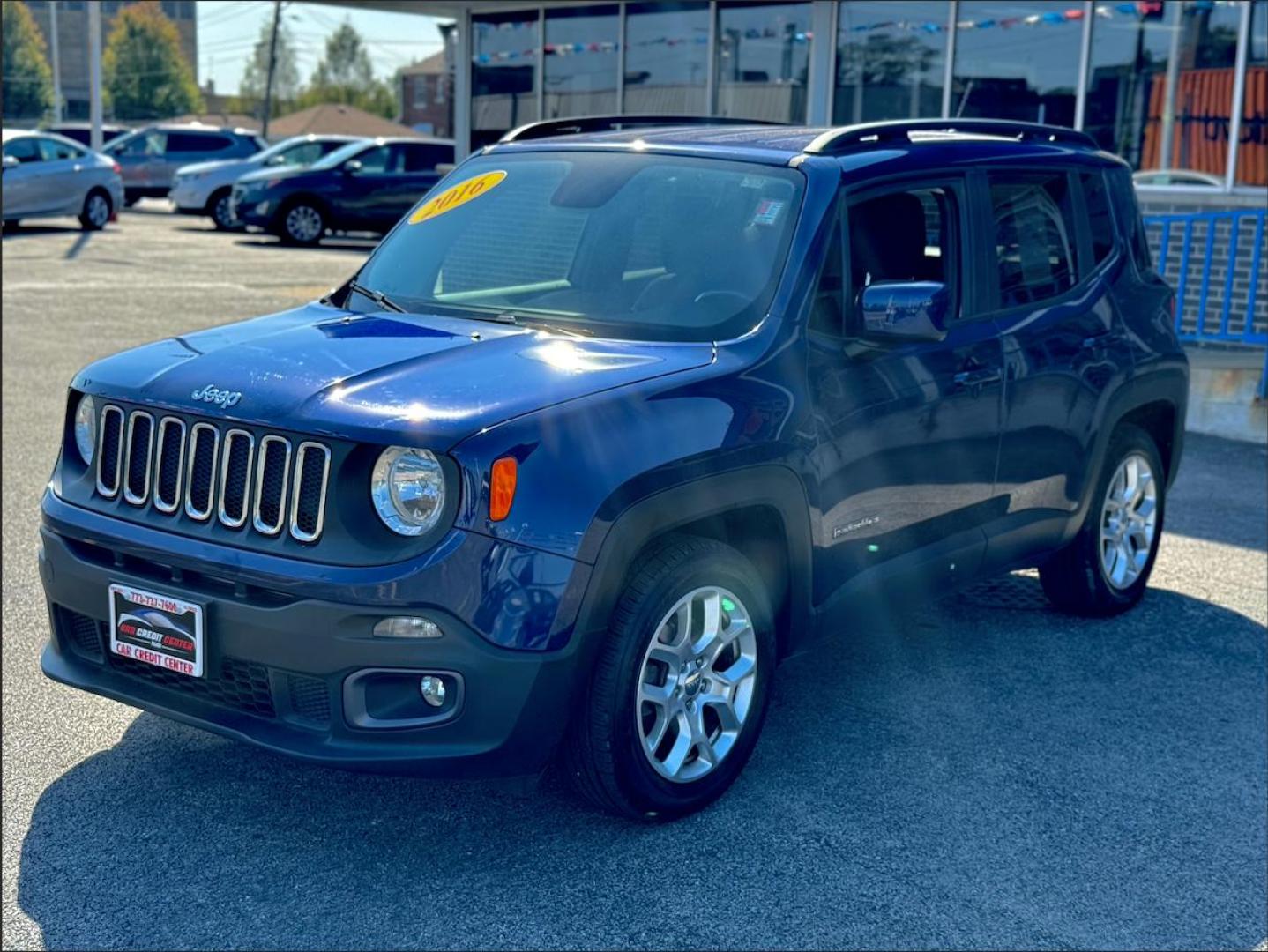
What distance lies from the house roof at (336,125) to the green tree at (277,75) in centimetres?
3993

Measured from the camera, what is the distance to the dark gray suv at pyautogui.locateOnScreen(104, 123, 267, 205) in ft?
108

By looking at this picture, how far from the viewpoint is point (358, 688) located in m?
3.63

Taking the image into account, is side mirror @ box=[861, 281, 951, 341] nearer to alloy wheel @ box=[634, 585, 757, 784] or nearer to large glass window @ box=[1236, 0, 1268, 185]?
alloy wheel @ box=[634, 585, 757, 784]

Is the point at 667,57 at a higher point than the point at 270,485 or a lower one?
higher

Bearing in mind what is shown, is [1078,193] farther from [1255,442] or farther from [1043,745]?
[1255,442]

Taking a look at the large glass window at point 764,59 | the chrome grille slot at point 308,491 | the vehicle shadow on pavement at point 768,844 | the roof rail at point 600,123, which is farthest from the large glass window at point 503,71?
the chrome grille slot at point 308,491

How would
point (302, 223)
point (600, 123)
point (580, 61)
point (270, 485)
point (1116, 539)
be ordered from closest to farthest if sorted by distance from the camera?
point (270, 485)
point (600, 123)
point (1116, 539)
point (580, 61)
point (302, 223)

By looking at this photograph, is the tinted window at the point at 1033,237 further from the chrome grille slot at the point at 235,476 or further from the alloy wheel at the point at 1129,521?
the chrome grille slot at the point at 235,476

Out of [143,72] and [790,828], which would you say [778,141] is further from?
[143,72]

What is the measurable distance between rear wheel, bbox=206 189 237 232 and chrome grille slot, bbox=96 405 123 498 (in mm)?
24046

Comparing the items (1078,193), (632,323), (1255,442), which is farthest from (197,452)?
(1255,442)

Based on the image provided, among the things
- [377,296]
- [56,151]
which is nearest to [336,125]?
[56,151]

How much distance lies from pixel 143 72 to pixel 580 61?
3563 inches

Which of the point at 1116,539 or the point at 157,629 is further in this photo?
the point at 1116,539
